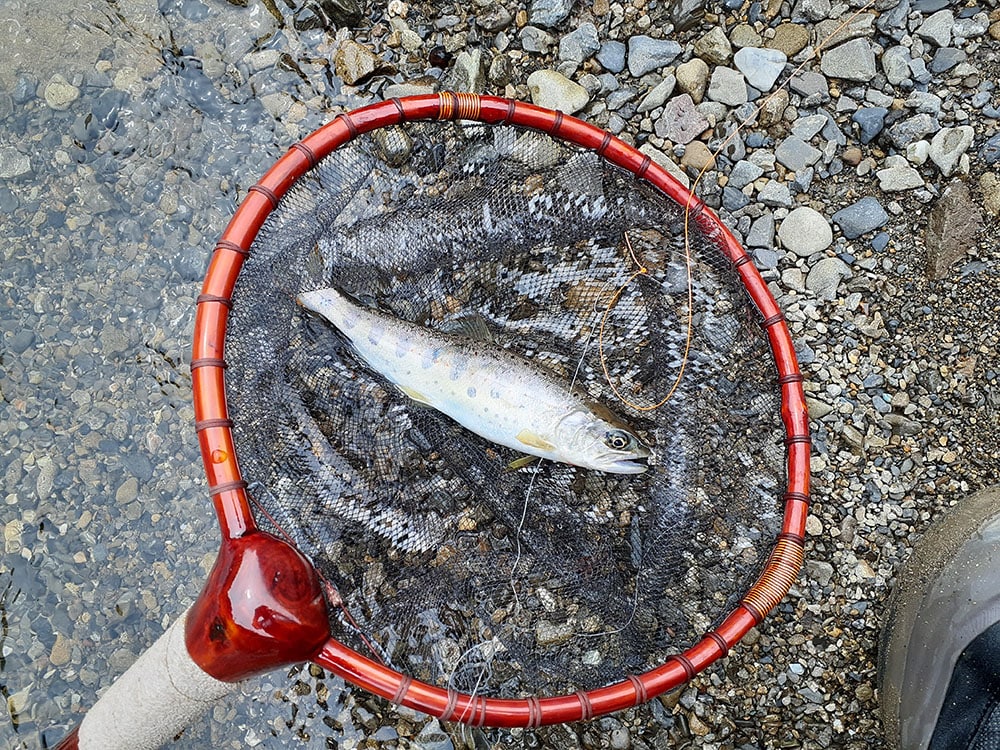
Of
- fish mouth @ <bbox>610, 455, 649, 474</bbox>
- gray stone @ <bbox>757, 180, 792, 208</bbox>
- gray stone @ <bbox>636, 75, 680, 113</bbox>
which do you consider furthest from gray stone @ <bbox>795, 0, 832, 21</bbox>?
fish mouth @ <bbox>610, 455, 649, 474</bbox>

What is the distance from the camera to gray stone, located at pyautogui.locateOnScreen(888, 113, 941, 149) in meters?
3.59

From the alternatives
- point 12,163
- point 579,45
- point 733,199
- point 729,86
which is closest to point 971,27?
point 729,86

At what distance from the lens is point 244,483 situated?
261 cm

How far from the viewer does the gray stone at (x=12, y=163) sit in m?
3.43

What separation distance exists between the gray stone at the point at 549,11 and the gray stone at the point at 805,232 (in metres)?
1.44

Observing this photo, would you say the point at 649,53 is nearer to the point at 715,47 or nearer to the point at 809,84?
the point at 715,47

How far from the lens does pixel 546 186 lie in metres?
3.01

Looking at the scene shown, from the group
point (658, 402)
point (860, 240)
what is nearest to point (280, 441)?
point (658, 402)

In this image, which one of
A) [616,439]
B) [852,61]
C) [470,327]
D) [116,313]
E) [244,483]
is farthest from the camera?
[852,61]

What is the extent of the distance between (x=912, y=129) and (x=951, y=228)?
0.51 metres

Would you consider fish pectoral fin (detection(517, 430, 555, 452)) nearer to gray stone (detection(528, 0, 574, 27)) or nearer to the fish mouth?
the fish mouth

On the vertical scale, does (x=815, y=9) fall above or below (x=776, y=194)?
above

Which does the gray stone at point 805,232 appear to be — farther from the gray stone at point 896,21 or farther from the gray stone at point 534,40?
the gray stone at point 534,40

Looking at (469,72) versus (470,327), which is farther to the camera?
(469,72)
